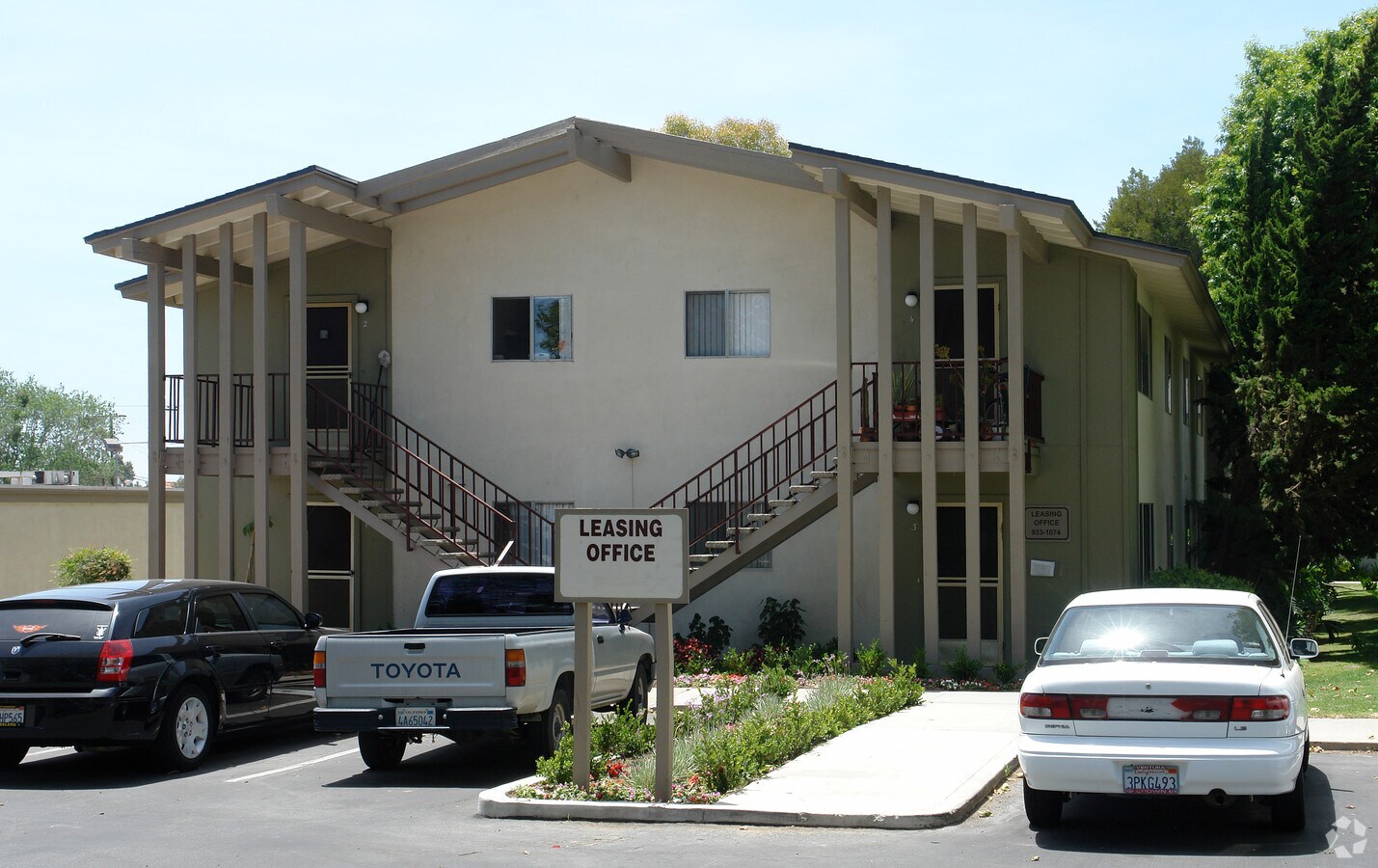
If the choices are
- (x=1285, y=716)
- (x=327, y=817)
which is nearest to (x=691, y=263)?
(x=327, y=817)

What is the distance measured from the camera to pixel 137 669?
1105 cm

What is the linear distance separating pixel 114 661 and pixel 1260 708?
8295mm

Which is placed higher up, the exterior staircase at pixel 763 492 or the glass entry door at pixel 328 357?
the glass entry door at pixel 328 357

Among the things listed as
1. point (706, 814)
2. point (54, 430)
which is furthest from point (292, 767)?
point (54, 430)

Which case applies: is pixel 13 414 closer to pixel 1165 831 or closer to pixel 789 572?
pixel 789 572

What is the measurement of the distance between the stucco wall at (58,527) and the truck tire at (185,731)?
18059 mm

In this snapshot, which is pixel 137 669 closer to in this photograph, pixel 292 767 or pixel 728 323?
pixel 292 767

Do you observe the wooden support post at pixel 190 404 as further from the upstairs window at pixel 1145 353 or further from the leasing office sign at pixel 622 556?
the upstairs window at pixel 1145 353

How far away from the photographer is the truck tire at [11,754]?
456 inches

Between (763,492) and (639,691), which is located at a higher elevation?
(763,492)

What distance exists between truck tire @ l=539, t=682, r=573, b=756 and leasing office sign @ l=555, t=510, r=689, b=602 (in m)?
1.93

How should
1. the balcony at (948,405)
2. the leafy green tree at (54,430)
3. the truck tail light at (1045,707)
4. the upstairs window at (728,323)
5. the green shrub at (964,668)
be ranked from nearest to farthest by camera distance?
1. the truck tail light at (1045,707)
2. the green shrub at (964,668)
3. the balcony at (948,405)
4. the upstairs window at (728,323)
5. the leafy green tree at (54,430)

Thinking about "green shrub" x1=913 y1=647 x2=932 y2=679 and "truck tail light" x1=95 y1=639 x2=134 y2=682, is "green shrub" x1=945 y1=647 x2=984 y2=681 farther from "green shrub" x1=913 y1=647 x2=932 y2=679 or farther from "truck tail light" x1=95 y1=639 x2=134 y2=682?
"truck tail light" x1=95 y1=639 x2=134 y2=682

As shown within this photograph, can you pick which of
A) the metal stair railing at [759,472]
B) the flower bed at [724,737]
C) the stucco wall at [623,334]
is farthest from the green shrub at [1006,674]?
the metal stair railing at [759,472]
